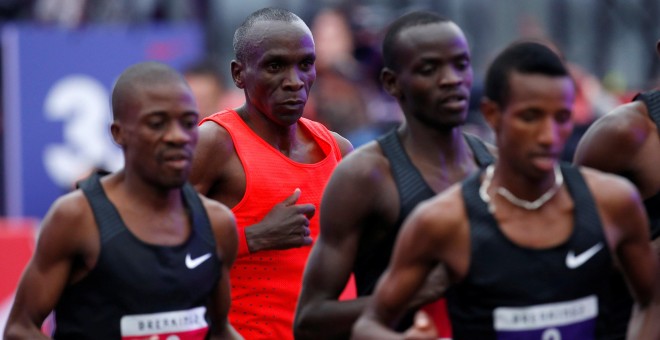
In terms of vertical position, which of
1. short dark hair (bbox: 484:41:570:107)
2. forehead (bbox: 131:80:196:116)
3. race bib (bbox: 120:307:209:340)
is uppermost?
short dark hair (bbox: 484:41:570:107)

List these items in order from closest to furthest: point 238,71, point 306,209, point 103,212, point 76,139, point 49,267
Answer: point 49,267 → point 103,212 → point 306,209 → point 238,71 → point 76,139

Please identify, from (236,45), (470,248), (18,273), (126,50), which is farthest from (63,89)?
(470,248)

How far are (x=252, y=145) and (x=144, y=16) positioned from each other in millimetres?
7030

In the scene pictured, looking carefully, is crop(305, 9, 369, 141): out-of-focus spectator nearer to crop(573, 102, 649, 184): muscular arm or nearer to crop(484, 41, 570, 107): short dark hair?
A: crop(573, 102, 649, 184): muscular arm

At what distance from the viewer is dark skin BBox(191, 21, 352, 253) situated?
6.21 meters

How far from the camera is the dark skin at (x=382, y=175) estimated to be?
5.29 metres

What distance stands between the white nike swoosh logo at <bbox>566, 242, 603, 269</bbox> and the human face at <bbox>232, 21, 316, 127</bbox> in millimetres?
1964

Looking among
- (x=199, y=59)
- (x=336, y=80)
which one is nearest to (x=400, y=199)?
(x=199, y=59)

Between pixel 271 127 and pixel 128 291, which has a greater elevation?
pixel 271 127

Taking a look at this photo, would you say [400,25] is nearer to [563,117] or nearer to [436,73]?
[436,73]

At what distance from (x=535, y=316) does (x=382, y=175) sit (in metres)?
0.97

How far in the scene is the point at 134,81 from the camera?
5.19 meters

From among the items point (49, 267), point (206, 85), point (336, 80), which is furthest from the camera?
point (336, 80)

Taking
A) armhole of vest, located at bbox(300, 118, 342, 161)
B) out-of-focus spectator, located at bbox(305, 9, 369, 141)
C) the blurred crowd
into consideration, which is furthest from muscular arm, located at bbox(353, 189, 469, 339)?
out-of-focus spectator, located at bbox(305, 9, 369, 141)
